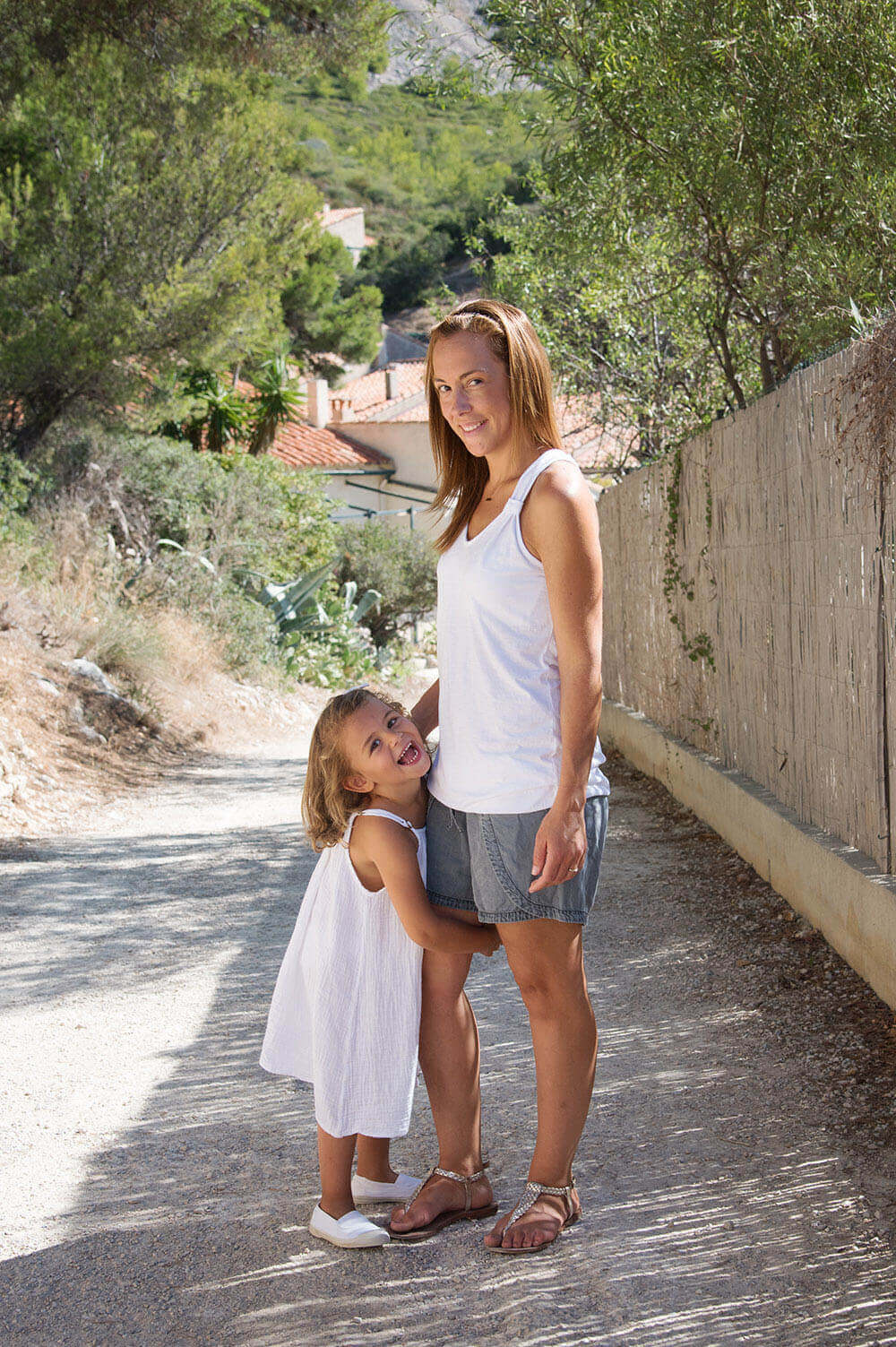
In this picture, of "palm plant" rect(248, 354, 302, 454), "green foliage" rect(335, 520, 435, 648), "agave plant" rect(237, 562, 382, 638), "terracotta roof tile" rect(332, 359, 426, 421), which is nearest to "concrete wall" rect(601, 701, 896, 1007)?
"agave plant" rect(237, 562, 382, 638)

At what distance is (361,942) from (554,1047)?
1.58 ft

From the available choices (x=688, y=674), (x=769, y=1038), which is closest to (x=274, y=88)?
(x=688, y=674)

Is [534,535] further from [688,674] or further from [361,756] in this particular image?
[688,674]

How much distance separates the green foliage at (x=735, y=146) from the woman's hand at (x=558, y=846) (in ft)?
12.3

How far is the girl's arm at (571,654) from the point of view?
246 cm

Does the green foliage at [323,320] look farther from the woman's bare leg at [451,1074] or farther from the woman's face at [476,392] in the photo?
the woman's bare leg at [451,1074]

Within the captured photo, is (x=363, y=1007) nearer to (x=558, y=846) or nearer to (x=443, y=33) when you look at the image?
(x=558, y=846)

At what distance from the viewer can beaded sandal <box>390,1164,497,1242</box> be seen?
2.72 meters

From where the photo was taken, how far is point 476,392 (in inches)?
105

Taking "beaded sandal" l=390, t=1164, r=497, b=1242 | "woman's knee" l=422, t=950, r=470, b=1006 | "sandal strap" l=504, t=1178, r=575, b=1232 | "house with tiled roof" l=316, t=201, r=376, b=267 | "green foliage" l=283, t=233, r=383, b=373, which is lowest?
"beaded sandal" l=390, t=1164, r=497, b=1242

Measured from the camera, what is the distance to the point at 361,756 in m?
2.74

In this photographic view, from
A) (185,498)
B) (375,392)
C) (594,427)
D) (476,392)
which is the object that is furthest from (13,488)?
(375,392)

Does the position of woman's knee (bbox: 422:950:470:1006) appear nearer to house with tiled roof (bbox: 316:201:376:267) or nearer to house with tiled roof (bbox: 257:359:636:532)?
house with tiled roof (bbox: 257:359:636:532)

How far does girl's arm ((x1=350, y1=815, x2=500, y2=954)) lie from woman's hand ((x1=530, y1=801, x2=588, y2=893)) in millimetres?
280
